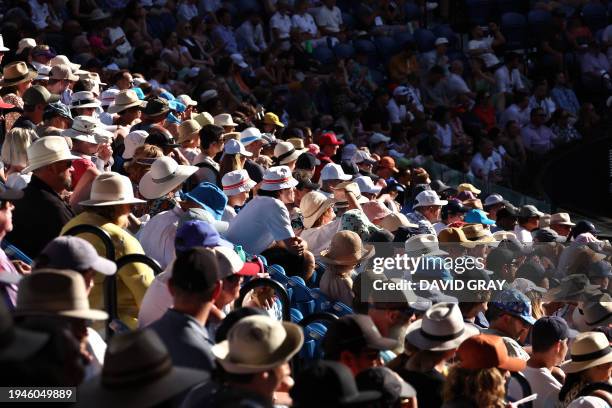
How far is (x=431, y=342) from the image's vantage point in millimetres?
6504

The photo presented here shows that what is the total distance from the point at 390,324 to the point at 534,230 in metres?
6.65

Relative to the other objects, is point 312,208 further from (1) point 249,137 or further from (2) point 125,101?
(2) point 125,101

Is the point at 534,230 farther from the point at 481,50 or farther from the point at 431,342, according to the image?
the point at 481,50

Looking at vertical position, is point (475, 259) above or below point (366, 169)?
above

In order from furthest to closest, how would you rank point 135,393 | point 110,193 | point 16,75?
point 16,75 < point 110,193 < point 135,393

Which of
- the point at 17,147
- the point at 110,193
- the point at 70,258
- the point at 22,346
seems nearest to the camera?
the point at 22,346

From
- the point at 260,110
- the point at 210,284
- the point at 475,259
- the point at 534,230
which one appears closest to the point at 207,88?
the point at 260,110

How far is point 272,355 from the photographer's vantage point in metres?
4.98

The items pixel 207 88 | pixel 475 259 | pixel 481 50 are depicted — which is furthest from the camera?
pixel 481 50

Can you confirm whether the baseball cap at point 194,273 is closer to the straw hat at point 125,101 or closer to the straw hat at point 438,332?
the straw hat at point 438,332

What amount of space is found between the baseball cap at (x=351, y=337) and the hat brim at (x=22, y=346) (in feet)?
5.79

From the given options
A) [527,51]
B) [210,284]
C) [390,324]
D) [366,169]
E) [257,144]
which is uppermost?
[210,284]

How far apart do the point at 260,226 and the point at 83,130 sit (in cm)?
201

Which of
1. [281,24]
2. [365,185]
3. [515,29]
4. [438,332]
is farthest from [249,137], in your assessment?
[515,29]
